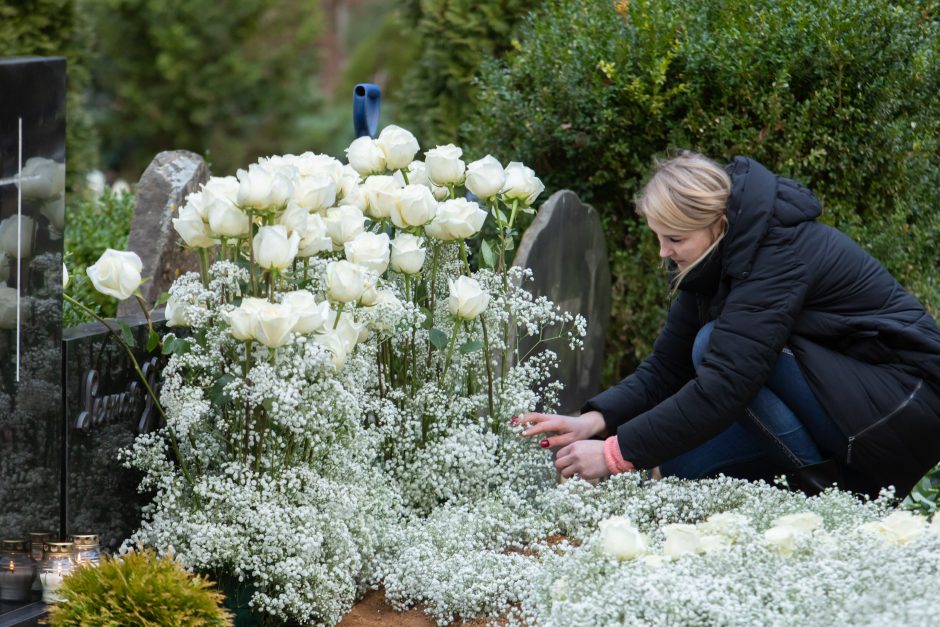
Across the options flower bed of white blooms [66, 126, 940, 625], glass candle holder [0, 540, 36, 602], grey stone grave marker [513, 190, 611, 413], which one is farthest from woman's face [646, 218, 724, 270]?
glass candle holder [0, 540, 36, 602]

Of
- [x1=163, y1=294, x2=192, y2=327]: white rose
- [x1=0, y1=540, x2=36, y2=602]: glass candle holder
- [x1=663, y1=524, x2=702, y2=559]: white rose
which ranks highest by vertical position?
[x1=163, y1=294, x2=192, y2=327]: white rose

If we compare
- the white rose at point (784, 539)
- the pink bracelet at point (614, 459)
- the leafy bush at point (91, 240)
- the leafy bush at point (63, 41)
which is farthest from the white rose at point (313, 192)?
the leafy bush at point (63, 41)

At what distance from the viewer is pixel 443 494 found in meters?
3.20

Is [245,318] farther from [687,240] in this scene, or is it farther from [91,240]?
[91,240]

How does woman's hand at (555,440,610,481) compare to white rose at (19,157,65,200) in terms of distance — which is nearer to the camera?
white rose at (19,157,65,200)

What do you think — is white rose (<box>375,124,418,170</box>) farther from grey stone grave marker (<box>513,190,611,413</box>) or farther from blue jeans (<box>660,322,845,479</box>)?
blue jeans (<box>660,322,845,479</box>)

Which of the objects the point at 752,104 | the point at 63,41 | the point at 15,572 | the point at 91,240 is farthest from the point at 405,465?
the point at 63,41

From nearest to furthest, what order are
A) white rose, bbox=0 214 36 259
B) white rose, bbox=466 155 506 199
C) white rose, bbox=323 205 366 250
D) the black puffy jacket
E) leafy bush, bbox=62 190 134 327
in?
white rose, bbox=0 214 36 259 → white rose, bbox=323 205 366 250 → the black puffy jacket → white rose, bbox=466 155 506 199 → leafy bush, bbox=62 190 134 327

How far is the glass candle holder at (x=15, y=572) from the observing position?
260 centimetres

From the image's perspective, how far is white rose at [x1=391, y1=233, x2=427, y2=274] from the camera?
9.70 ft

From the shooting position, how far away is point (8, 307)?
8.58 feet

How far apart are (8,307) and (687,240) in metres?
1.75

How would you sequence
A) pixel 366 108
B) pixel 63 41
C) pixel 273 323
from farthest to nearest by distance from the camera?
pixel 63 41, pixel 366 108, pixel 273 323

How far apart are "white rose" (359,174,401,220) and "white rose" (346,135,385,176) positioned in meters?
0.17
